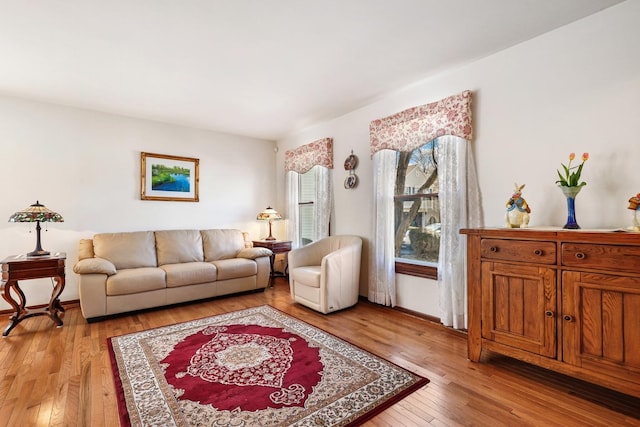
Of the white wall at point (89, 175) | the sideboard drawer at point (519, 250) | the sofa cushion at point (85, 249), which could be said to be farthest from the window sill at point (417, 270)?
the sofa cushion at point (85, 249)

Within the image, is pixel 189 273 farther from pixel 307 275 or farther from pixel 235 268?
pixel 307 275

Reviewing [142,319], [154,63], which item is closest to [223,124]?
[154,63]

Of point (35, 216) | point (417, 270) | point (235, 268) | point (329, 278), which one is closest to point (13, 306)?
point (35, 216)

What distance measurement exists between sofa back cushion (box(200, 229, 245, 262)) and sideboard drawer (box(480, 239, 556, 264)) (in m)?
3.50

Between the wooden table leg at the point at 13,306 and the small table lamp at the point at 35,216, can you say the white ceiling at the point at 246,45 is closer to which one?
the small table lamp at the point at 35,216

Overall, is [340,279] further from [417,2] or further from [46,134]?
[46,134]

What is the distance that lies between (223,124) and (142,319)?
291cm

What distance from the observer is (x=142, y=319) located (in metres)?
3.36

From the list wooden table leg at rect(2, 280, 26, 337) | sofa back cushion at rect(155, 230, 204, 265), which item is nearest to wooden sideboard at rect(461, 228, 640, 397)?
sofa back cushion at rect(155, 230, 204, 265)

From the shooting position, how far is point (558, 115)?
93.0 inches

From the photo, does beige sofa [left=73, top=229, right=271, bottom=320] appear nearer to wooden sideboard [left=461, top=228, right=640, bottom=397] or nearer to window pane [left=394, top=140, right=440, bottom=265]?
window pane [left=394, top=140, right=440, bottom=265]

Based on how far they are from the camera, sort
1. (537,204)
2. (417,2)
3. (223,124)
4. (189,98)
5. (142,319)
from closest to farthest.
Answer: (417,2) → (537,204) → (142,319) → (189,98) → (223,124)

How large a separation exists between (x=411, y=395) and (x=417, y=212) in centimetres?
207

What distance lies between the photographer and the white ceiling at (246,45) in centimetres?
209
